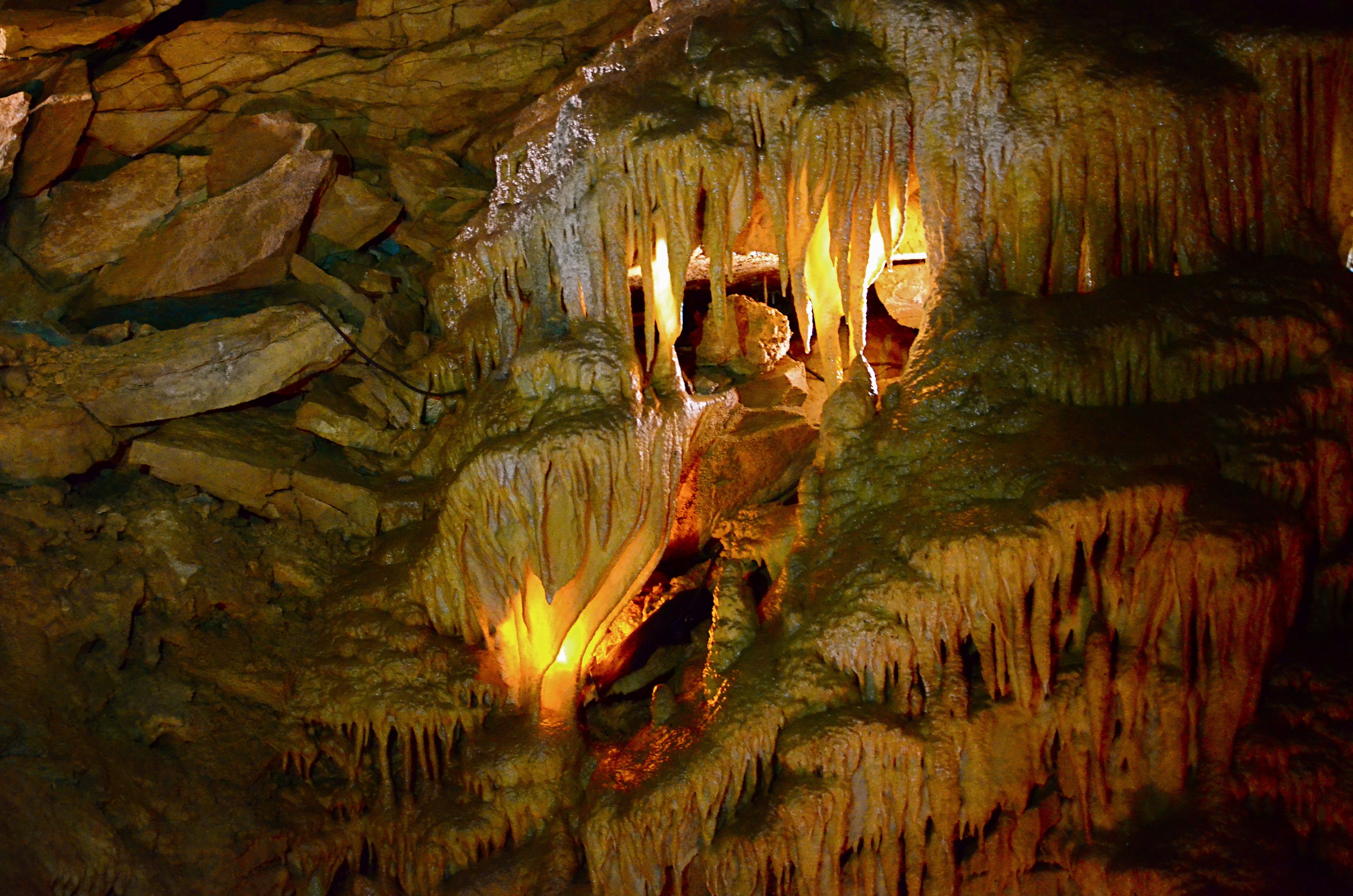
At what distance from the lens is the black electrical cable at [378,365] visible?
956cm

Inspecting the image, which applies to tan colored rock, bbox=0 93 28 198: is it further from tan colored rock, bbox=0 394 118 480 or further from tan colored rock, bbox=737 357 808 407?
tan colored rock, bbox=737 357 808 407

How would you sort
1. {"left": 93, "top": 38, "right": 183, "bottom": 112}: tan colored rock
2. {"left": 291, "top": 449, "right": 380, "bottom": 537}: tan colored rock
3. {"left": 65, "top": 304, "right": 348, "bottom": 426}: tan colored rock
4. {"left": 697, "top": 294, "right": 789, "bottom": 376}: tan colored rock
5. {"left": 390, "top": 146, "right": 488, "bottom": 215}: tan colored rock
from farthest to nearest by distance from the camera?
{"left": 390, "top": 146, "right": 488, "bottom": 215}: tan colored rock < {"left": 93, "top": 38, "right": 183, "bottom": 112}: tan colored rock < {"left": 697, "top": 294, "right": 789, "bottom": 376}: tan colored rock < {"left": 291, "top": 449, "right": 380, "bottom": 537}: tan colored rock < {"left": 65, "top": 304, "right": 348, "bottom": 426}: tan colored rock

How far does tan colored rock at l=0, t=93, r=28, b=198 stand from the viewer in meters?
9.48

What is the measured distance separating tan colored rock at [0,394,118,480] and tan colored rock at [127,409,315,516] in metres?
0.32

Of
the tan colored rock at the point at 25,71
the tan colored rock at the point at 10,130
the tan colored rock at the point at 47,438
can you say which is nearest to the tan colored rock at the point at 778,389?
the tan colored rock at the point at 47,438

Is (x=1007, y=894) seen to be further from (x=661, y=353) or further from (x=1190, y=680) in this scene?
(x=661, y=353)

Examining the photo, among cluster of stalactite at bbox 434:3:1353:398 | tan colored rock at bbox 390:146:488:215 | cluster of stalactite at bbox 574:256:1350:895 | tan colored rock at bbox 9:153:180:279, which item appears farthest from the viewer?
tan colored rock at bbox 390:146:488:215

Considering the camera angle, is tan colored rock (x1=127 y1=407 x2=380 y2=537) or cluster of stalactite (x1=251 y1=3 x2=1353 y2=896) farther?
tan colored rock (x1=127 y1=407 x2=380 y2=537)

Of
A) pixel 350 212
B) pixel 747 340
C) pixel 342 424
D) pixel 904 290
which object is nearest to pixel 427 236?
pixel 350 212

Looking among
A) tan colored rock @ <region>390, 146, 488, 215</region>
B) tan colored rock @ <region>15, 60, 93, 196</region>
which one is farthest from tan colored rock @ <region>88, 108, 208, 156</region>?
tan colored rock @ <region>390, 146, 488, 215</region>

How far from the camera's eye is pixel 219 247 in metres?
9.94

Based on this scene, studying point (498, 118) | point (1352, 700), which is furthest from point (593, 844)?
point (498, 118)

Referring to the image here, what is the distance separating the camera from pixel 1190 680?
6.11 metres

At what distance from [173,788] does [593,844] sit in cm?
286
